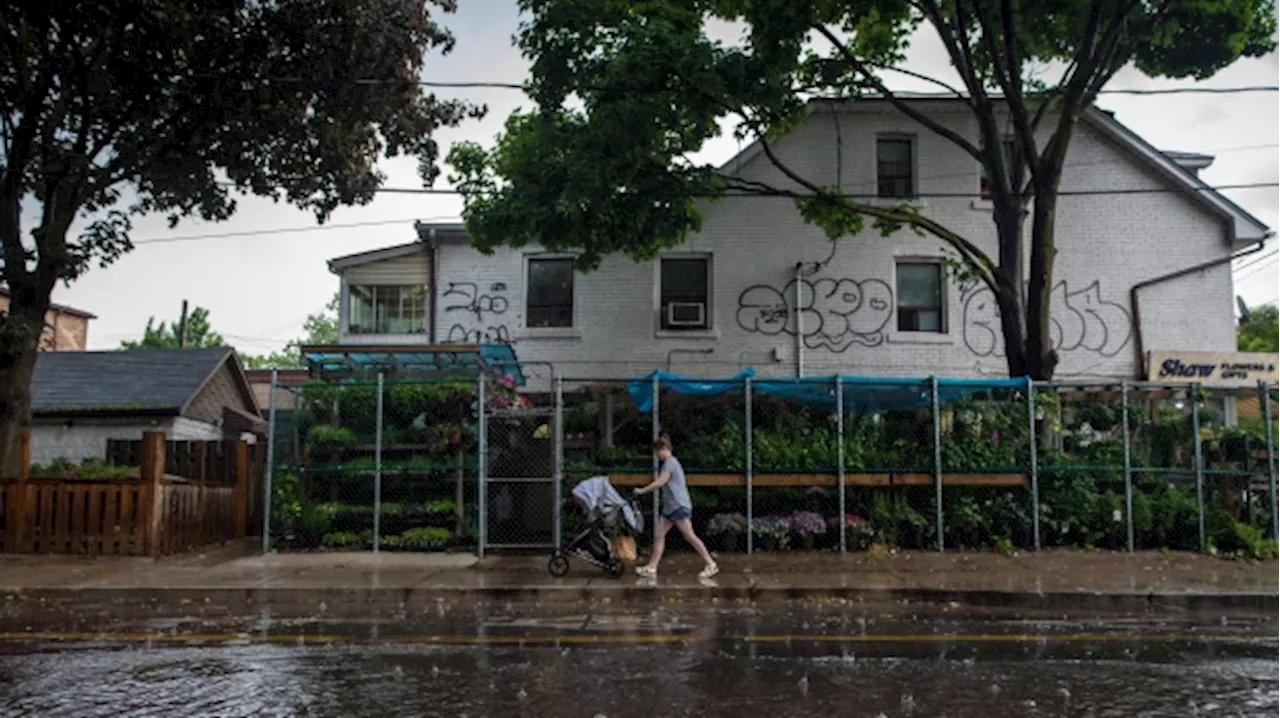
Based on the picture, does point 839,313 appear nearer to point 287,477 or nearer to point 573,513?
point 573,513

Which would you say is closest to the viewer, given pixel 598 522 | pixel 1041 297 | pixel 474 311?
pixel 598 522

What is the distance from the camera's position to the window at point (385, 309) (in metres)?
21.9

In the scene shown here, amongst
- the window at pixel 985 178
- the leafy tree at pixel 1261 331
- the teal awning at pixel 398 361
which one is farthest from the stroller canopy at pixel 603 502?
the leafy tree at pixel 1261 331

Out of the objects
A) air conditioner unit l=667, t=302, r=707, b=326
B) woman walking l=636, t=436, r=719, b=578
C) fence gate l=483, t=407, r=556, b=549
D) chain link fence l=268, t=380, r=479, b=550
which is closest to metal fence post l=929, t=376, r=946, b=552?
woman walking l=636, t=436, r=719, b=578

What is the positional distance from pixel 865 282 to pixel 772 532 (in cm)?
938

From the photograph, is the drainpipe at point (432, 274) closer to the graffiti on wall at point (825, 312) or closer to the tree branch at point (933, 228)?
the graffiti on wall at point (825, 312)

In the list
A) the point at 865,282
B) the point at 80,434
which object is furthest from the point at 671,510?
the point at 80,434

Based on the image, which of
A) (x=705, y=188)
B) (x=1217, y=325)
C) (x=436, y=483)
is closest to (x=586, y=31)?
(x=705, y=188)

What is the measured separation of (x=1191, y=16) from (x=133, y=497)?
18.4 meters

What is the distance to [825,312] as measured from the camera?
21.1 meters

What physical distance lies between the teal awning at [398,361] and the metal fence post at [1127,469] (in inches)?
369

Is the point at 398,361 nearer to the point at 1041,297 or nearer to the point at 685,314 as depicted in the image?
the point at 685,314

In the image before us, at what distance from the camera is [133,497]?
13500 millimetres

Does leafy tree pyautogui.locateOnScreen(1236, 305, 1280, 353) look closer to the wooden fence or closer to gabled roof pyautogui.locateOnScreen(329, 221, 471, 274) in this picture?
gabled roof pyautogui.locateOnScreen(329, 221, 471, 274)
